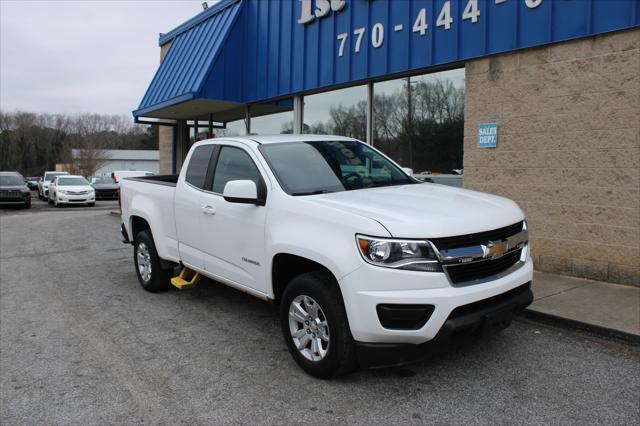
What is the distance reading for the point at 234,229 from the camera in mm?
4574

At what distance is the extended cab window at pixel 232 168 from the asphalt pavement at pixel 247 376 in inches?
56.0

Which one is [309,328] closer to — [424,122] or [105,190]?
[424,122]

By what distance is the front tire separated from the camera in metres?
3.54

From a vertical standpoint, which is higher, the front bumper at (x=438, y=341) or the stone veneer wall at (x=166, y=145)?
the stone veneer wall at (x=166, y=145)

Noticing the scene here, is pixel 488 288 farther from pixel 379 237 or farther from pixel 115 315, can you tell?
pixel 115 315

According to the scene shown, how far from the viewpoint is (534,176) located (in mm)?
6938

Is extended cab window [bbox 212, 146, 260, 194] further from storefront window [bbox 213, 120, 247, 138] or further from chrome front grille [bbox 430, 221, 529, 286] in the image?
storefront window [bbox 213, 120, 247, 138]

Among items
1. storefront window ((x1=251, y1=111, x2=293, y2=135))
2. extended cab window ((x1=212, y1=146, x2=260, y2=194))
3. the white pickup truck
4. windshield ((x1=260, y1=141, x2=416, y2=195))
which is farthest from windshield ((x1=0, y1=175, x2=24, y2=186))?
windshield ((x1=260, y1=141, x2=416, y2=195))

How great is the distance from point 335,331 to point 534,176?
456 centimetres

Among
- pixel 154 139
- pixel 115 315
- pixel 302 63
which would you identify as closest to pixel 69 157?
pixel 154 139

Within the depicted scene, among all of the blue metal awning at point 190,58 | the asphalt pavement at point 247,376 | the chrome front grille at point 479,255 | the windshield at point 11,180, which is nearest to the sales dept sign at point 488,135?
the asphalt pavement at point 247,376

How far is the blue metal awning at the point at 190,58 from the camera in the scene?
11914 mm

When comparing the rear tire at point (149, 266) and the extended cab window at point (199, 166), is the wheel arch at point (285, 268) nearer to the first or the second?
the extended cab window at point (199, 166)

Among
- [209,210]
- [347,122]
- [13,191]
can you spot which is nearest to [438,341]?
[209,210]
